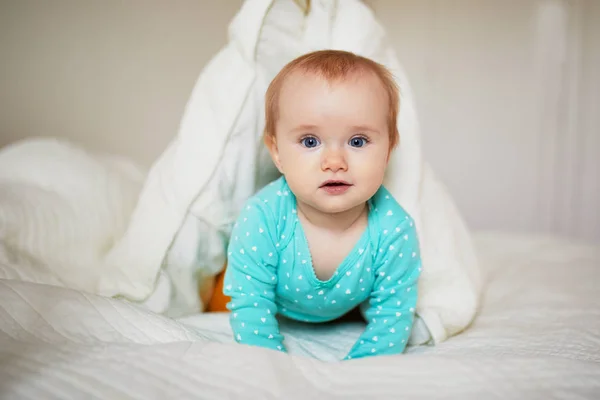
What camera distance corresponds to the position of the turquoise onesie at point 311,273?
0.96 metres

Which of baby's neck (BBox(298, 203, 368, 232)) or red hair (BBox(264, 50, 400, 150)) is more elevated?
red hair (BBox(264, 50, 400, 150))

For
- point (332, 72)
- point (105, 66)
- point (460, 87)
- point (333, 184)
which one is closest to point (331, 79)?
point (332, 72)

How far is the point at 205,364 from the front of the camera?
704 millimetres

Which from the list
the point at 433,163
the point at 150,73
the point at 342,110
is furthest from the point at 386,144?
the point at 433,163

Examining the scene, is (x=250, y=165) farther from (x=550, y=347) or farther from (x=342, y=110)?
(x=550, y=347)

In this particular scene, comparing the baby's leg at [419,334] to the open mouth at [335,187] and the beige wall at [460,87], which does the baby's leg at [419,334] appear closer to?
the open mouth at [335,187]

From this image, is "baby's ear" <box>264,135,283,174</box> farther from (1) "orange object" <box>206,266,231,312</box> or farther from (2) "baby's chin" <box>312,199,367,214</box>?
(1) "orange object" <box>206,266,231,312</box>

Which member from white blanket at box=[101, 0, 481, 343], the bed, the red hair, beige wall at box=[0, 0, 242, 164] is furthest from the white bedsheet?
beige wall at box=[0, 0, 242, 164]

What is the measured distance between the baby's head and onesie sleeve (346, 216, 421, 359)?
0.13m

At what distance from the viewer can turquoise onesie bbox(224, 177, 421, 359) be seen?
96 centimetres

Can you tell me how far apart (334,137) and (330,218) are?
0.53ft

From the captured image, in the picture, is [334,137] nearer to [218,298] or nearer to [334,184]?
[334,184]

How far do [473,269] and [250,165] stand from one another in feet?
1.70

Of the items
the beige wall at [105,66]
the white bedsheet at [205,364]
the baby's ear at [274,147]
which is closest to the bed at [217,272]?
the white bedsheet at [205,364]
